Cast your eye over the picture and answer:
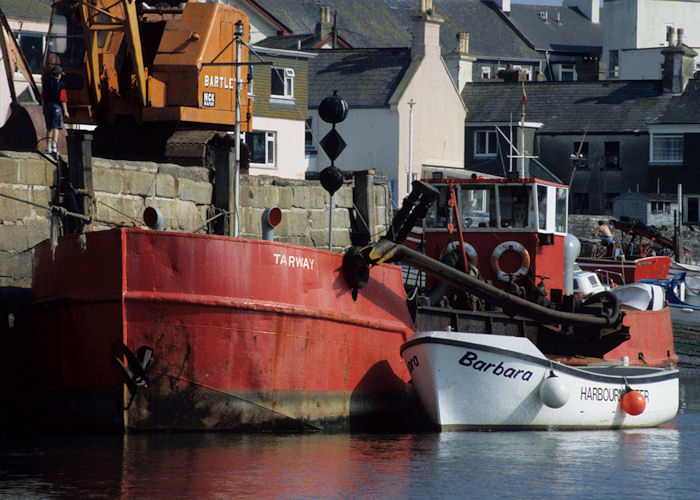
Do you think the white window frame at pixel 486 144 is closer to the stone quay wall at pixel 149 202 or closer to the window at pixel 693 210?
the window at pixel 693 210

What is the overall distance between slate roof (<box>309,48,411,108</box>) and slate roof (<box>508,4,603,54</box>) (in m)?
29.6

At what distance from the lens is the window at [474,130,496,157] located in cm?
4850

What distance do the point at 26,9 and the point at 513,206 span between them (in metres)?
23.5

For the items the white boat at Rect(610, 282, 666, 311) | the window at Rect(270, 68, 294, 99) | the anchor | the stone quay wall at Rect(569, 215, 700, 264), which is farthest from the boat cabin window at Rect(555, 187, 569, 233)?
the stone quay wall at Rect(569, 215, 700, 264)

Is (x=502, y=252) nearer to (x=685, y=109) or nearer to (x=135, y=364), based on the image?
(x=135, y=364)

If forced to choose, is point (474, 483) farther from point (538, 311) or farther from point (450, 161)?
point (450, 161)

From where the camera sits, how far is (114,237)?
1245cm

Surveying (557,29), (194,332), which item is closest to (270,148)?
(194,332)

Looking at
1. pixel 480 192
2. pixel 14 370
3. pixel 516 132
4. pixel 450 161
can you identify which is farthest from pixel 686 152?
A: pixel 14 370

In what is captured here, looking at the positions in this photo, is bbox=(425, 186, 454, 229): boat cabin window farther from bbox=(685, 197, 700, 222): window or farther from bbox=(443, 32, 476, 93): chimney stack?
bbox=(443, 32, 476, 93): chimney stack

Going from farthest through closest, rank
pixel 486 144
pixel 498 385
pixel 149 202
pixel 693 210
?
pixel 693 210, pixel 486 144, pixel 149 202, pixel 498 385

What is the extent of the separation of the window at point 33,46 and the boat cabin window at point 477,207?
22.0m

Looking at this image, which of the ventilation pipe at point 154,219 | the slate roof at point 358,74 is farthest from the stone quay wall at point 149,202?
the slate roof at point 358,74

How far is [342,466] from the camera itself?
1188cm
